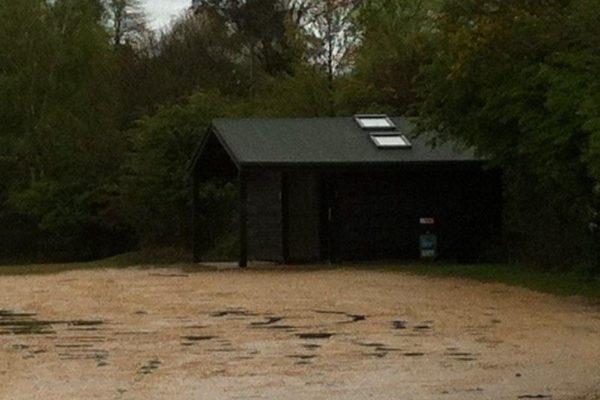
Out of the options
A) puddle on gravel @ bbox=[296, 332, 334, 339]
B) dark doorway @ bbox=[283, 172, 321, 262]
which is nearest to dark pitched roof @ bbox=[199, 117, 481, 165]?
dark doorway @ bbox=[283, 172, 321, 262]

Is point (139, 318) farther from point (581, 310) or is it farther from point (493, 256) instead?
point (493, 256)

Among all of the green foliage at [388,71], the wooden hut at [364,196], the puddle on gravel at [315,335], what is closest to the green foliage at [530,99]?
the wooden hut at [364,196]

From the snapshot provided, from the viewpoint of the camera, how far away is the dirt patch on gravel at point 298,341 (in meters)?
13.0

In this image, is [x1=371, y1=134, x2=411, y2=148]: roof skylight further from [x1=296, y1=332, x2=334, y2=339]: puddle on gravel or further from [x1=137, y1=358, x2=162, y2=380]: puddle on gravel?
[x1=137, y1=358, x2=162, y2=380]: puddle on gravel

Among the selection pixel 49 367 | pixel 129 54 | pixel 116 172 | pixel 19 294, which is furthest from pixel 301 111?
pixel 49 367

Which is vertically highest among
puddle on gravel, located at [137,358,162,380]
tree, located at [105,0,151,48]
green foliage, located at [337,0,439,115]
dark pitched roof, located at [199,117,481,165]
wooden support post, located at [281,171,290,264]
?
tree, located at [105,0,151,48]

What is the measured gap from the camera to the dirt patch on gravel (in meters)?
13.0

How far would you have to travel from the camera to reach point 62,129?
53.7m

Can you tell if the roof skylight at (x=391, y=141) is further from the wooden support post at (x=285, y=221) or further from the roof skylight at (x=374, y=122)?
the wooden support post at (x=285, y=221)

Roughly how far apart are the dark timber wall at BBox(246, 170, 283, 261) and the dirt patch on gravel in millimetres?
7862

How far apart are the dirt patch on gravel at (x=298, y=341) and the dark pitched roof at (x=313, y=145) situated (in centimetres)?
631

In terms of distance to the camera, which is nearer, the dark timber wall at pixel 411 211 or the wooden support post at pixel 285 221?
the wooden support post at pixel 285 221

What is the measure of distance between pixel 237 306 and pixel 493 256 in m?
13.7

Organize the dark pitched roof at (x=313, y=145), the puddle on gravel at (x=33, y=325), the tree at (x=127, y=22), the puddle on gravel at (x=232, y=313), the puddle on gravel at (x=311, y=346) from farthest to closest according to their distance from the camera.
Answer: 1. the tree at (x=127, y=22)
2. the dark pitched roof at (x=313, y=145)
3. the puddle on gravel at (x=232, y=313)
4. the puddle on gravel at (x=33, y=325)
5. the puddle on gravel at (x=311, y=346)
